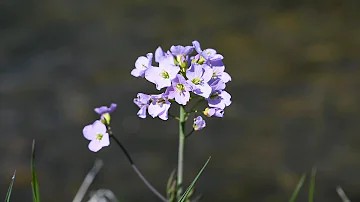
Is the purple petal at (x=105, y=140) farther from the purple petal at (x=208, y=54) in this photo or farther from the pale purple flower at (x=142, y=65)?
the purple petal at (x=208, y=54)

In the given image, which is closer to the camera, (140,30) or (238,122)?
(238,122)

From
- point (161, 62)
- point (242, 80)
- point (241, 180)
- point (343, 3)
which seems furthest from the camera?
point (343, 3)

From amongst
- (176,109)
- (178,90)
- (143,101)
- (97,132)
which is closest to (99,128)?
(97,132)

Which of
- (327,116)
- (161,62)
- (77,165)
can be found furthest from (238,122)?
(161,62)

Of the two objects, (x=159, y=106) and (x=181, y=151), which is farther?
(x=181, y=151)

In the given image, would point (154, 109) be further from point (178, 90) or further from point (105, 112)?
point (105, 112)

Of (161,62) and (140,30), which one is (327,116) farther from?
(161,62)

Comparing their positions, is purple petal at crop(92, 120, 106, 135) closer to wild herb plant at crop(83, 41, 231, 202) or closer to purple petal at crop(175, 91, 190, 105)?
wild herb plant at crop(83, 41, 231, 202)

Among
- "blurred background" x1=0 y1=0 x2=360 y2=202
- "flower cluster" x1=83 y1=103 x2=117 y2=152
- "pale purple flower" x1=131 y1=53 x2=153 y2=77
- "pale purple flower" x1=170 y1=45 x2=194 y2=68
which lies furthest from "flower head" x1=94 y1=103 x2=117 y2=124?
"blurred background" x1=0 y1=0 x2=360 y2=202
